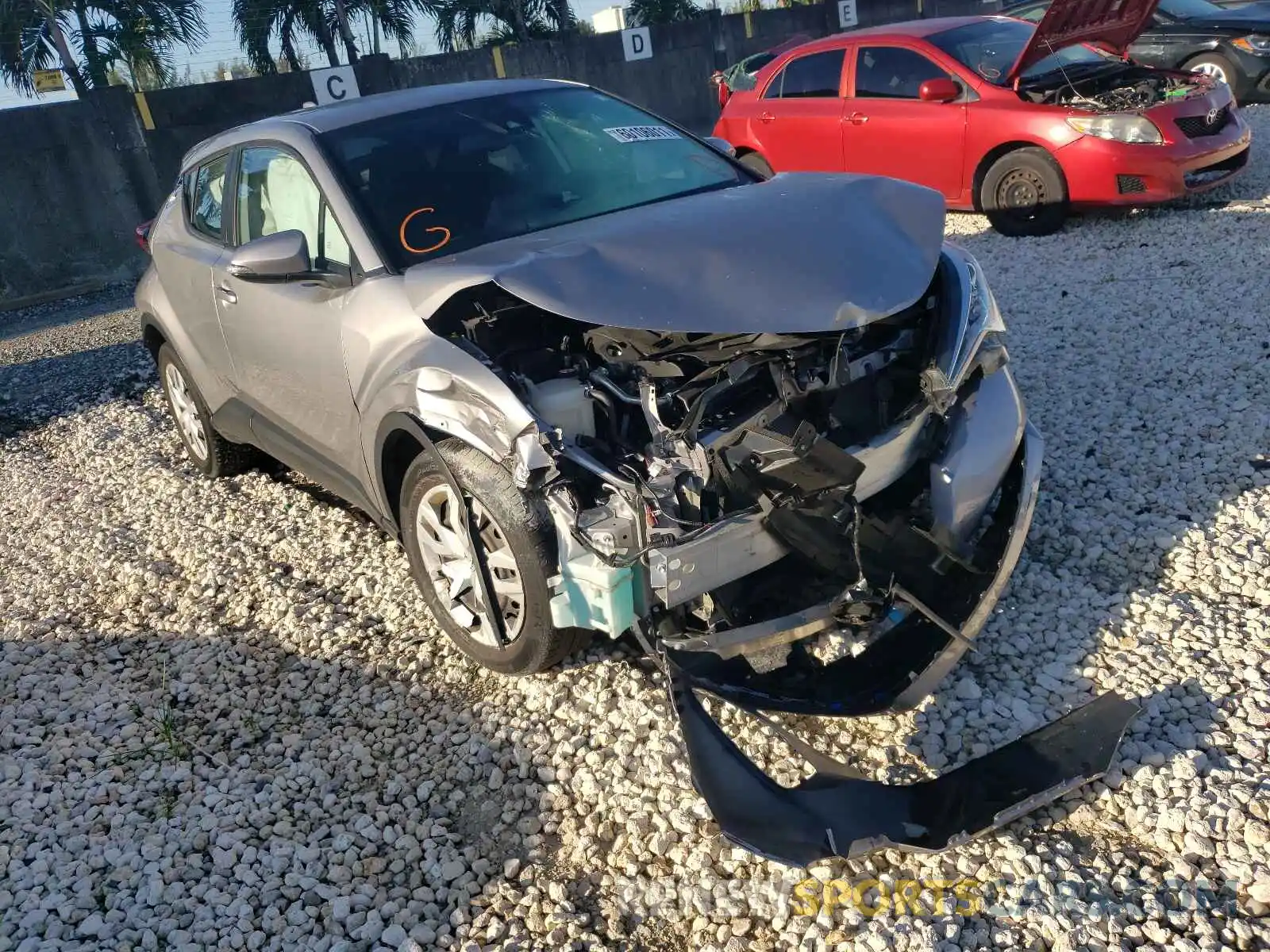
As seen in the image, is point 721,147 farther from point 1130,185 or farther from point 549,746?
point 1130,185

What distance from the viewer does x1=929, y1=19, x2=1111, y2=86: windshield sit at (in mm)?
7758

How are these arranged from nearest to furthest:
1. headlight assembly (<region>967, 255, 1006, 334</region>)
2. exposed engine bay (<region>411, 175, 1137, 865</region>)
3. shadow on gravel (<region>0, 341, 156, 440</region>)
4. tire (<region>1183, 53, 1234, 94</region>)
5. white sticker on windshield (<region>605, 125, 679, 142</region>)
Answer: exposed engine bay (<region>411, 175, 1137, 865</region>), headlight assembly (<region>967, 255, 1006, 334</region>), white sticker on windshield (<region>605, 125, 679, 142</region>), shadow on gravel (<region>0, 341, 156, 440</region>), tire (<region>1183, 53, 1234, 94</region>)

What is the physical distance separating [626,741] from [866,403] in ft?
4.39

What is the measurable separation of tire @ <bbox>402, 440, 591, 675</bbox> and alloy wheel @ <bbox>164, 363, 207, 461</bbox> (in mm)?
2551

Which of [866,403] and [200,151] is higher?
[200,151]

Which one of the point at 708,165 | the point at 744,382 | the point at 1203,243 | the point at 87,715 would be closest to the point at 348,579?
the point at 87,715

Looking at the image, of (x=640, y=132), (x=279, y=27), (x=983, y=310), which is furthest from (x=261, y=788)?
(x=279, y=27)

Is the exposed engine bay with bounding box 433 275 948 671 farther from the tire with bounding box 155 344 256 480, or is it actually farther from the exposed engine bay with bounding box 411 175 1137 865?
the tire with bounding box 155 344 256 480

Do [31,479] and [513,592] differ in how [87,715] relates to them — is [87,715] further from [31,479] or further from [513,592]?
[31,479]

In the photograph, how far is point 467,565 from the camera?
10.8ft

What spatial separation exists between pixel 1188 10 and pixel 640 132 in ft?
33.2

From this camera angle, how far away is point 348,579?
14.0 feet

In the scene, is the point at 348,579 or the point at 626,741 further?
the point at 348,579

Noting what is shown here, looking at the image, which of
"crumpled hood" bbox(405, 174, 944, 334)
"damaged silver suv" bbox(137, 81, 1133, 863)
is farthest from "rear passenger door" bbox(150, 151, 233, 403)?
"crumpled hood" bbox(405, 174, 944, 334)
